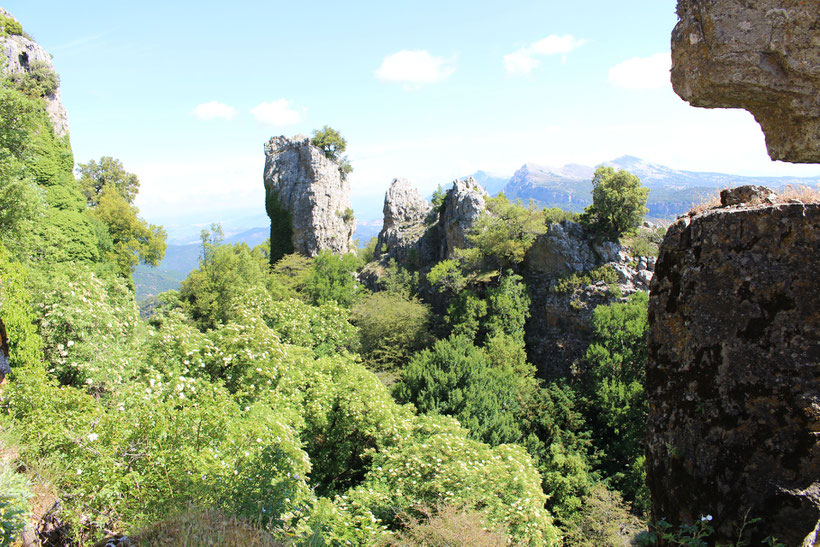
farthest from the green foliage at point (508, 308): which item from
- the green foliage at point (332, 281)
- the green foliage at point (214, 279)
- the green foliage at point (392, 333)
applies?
the green foliage at point (214, 279)

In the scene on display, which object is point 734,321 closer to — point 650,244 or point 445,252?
point 650,244

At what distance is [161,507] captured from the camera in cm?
682

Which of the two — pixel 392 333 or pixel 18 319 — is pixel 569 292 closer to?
pixel 392 333

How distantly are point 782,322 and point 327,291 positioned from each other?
3204cm

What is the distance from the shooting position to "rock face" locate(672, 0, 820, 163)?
3.67 meters

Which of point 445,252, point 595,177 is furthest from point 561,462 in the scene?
point 445,252

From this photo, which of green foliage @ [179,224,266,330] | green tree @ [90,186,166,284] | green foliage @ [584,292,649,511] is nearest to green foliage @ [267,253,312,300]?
green foliage @ [179,224,266,330]

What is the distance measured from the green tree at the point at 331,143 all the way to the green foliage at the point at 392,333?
2536 cm

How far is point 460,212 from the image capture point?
109ft

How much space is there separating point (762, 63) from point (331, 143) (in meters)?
48.1

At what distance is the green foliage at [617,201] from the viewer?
2519 centimetres

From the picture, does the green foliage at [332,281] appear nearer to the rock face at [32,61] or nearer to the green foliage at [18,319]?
the rock face at [32,61]

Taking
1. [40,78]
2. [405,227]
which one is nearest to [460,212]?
[405,227]

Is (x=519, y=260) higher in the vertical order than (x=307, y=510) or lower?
higher
